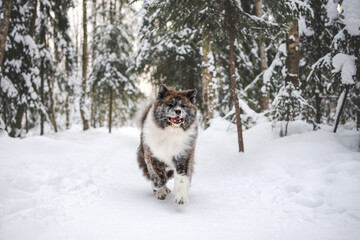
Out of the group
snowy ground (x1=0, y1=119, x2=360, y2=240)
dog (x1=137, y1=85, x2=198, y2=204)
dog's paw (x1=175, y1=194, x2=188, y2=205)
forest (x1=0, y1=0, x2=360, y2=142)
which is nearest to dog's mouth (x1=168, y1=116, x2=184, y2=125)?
dog (x1=137, y1=85, x2=198, y2=204)

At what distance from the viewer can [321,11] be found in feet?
30.8

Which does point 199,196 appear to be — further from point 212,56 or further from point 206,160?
point 212,56

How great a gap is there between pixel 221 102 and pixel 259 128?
5023 mm

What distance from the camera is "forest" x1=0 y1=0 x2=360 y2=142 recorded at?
252 inches

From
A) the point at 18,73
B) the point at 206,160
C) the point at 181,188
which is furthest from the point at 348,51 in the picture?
the point at 18,73

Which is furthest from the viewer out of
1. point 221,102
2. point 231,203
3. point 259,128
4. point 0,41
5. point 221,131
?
point 221,102

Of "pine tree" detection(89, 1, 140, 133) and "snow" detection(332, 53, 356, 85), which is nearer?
"snow" detection(332, 53, 356, 85)

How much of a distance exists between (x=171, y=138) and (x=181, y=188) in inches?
33.8

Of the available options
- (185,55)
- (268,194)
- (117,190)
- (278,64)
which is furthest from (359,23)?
(185,55)

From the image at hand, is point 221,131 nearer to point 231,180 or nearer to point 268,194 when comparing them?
point 231,180

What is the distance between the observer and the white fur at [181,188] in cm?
368

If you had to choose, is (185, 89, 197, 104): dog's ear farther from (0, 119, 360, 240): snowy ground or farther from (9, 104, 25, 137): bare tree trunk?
(9, 104, 25, 137): bare tree trunk

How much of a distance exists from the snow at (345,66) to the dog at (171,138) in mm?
3971

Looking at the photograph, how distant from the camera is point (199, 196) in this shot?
14.3ft
